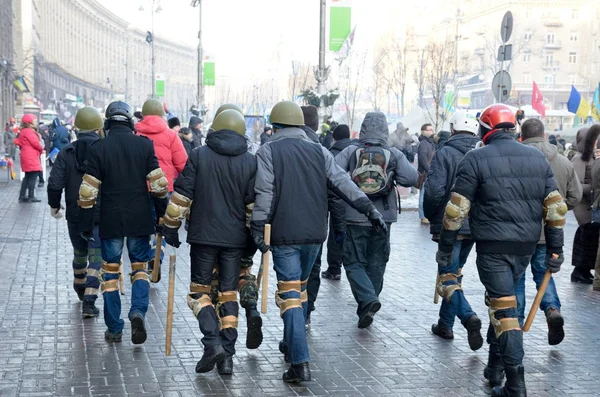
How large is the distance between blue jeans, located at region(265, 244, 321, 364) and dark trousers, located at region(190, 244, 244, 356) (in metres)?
0.31

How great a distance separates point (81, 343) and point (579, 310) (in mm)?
4829

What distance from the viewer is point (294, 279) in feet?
21.2

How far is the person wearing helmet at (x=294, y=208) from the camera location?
6.38 metres

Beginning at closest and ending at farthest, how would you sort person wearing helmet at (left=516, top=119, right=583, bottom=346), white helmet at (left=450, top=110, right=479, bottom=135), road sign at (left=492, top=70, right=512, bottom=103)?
person wearing helmet at (left=516, top=119, right=583, bottom=346), white helmet at (left=450, top=110, right=479, bottom=135), road sign at (left=492, top=70, right=512, bottom=103)

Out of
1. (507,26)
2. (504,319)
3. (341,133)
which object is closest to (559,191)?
(504,319)

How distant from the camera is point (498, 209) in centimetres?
597

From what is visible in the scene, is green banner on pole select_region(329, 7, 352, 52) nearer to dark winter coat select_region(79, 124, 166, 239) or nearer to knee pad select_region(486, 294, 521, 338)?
dark winter coat select_region(79, 124, 166, 239)

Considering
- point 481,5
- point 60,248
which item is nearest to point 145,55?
point 481,5

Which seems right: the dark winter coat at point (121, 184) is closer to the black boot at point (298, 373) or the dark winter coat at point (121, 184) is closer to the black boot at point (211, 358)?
the black boot at point (211, 358)

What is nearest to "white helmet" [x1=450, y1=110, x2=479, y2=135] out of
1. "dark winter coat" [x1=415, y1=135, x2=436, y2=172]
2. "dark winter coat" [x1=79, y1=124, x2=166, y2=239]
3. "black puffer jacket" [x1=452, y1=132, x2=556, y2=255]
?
"black puffer jacket" [x1=452, y1=132, x2=556, y2=255]

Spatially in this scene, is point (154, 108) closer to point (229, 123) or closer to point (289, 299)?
point (229, 123)

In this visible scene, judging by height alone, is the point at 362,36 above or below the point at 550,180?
above

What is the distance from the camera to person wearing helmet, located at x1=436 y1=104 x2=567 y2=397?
5949 millimetres

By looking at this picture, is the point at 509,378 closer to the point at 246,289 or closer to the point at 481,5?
the point at 246,289
